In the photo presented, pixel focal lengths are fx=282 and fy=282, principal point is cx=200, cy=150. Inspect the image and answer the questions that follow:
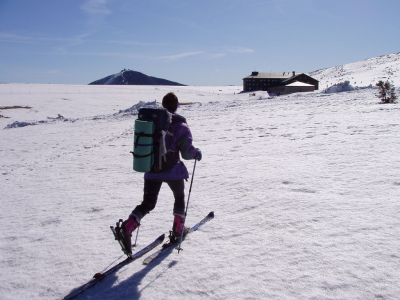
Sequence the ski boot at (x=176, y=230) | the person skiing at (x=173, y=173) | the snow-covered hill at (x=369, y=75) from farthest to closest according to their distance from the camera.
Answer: the snow-covered hill at (x=369, y=75) → the ski boot at (x=176, y=230) → the person skiing at (x=173, y=173)

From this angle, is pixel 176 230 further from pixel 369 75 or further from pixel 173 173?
pixel 369 75

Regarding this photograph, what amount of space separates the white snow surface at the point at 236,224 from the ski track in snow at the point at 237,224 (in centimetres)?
1

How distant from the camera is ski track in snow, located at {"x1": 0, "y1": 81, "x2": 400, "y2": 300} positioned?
2.78 m

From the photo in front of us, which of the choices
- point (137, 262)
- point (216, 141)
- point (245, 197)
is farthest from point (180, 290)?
point (216, 141)

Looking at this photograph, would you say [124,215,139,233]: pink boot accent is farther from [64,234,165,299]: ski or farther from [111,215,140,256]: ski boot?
[64,234,165,299]: ski

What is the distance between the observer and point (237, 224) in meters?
4.04

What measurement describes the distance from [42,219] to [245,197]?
3.48 metres

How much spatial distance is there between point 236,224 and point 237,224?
1 cm

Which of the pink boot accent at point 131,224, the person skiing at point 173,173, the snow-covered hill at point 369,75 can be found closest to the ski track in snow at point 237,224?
the pink boot accent at point 131,224

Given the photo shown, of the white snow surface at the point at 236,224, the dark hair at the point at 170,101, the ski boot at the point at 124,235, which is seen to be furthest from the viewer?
the dark hair at the point at 170,101

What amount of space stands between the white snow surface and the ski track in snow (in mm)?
15

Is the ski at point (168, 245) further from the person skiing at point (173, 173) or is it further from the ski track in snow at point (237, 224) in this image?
the person skiing at point (173, 173)

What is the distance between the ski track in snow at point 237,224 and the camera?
2.78 metres

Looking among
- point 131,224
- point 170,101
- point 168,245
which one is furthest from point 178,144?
point 168,245
